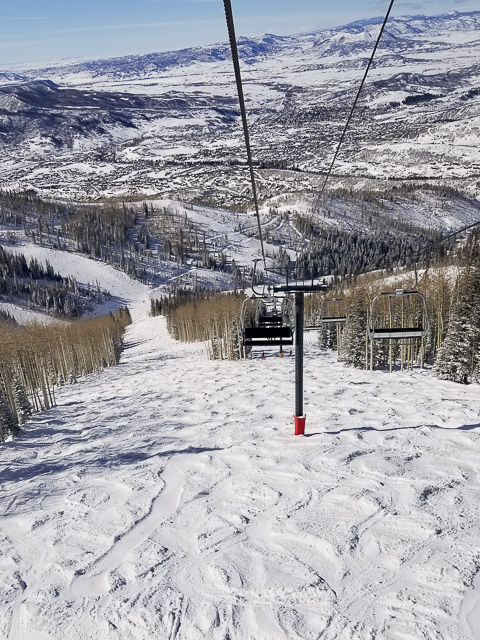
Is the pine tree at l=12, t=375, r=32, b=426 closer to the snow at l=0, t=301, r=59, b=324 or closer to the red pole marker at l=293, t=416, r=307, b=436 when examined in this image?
the red pole marker at l=293, t=416, r=307, b=436

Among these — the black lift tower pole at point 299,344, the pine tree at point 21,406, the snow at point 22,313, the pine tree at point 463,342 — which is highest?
the black lift tower pole at point 299,344

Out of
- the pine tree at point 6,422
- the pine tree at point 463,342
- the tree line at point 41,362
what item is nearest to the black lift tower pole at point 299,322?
the pine tree at point 463,342

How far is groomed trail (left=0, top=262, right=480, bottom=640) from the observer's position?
5.61m

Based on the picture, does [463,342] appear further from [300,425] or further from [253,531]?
[253,531]

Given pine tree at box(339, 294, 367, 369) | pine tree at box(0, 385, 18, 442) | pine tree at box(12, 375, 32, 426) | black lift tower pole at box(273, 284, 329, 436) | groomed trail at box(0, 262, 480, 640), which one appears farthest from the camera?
pine tree at box(339, 294, 367, 369)

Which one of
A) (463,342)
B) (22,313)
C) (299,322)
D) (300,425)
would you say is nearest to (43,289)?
(22,313)

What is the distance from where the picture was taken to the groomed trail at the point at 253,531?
5.61m

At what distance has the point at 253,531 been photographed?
7.48 metres

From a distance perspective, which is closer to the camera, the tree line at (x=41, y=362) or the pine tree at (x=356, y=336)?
the tree line at (x=41, y=362)

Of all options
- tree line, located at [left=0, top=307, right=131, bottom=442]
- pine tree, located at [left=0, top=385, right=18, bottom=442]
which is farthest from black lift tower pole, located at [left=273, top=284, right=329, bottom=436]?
tree line, located at [left=0, top=307, right=131, bottom=442]

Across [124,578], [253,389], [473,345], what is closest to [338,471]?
[124,578]

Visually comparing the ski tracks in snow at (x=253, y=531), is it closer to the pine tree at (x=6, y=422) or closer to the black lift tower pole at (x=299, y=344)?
the black lift tower pole at (x=299, y=344)

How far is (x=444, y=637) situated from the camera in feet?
16.7

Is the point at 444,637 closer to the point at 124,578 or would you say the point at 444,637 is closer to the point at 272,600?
the point at 272,600
